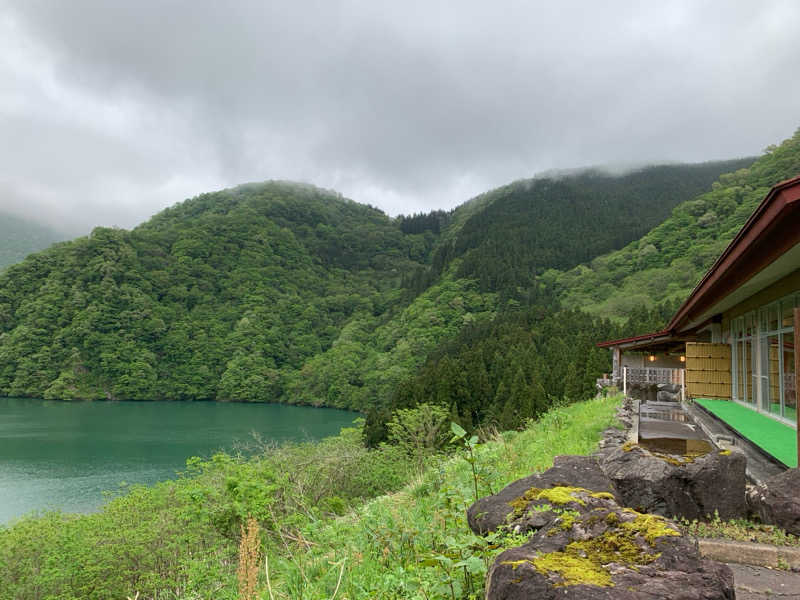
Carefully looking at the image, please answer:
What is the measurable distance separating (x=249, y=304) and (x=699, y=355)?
86990 mm

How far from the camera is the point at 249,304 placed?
9125 cm

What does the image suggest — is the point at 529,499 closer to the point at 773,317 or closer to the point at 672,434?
the point at 672,434

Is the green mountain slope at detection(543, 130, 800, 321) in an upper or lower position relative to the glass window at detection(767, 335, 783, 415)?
upper

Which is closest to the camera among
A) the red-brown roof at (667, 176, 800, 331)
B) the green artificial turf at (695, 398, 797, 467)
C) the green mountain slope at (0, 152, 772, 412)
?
the red-brown roof at (667, 176, 800, 331)

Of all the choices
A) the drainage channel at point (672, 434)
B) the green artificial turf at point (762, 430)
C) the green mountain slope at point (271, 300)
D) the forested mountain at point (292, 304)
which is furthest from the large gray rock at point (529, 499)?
the green mountain slope at point (271, 300)

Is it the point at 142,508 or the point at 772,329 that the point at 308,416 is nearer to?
the point at 142,508

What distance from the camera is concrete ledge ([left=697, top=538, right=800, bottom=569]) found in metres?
2.96

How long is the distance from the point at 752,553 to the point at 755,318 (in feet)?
22.2

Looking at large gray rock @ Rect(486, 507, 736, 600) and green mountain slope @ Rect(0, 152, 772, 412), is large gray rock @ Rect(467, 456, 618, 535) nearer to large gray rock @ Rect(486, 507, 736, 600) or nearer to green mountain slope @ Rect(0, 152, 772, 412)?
large gray rock @ Rect(486, 507, 736, 600)

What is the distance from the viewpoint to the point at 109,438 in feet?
131

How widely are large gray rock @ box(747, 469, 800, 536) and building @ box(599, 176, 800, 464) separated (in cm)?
121

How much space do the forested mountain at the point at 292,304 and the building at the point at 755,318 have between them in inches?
928

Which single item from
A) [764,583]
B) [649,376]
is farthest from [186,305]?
[764,583]

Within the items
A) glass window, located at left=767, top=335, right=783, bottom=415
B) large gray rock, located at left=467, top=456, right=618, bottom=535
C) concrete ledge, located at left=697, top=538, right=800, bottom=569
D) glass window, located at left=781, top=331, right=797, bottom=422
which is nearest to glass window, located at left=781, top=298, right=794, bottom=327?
glass window, located at left=781, top=331, right=797, bottom=422
